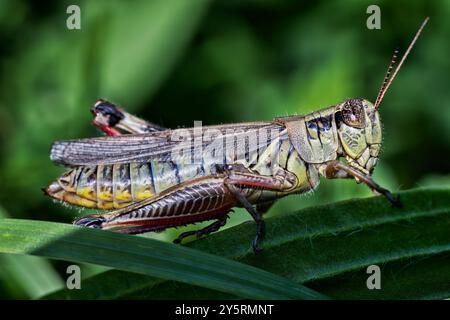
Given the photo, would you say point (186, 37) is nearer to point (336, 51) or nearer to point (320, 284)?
point (336, 51)

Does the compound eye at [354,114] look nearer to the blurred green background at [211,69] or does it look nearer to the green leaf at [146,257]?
the blurred green background at [211,69]

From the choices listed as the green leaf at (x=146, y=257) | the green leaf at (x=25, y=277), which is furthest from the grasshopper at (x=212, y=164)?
the green leaf at (x=146, y=257)

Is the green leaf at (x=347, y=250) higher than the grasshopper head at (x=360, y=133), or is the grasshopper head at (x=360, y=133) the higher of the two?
the grasshopper head at (x=360, y=133)

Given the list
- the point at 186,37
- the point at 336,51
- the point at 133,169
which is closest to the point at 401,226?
the point at 133,169

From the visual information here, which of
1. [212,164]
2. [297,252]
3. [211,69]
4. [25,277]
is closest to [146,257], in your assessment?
[297,252]

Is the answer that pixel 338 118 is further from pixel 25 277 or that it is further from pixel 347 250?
pixel 25 277

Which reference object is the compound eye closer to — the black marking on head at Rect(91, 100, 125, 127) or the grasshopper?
the grasshopper
